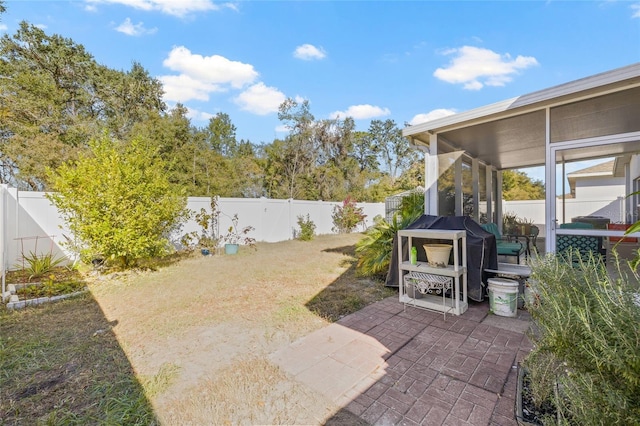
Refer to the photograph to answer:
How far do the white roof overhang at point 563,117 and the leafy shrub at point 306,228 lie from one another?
634 centimetres

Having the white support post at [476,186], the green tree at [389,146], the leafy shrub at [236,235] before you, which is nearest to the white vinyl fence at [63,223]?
the leafy shrub at [236,235]

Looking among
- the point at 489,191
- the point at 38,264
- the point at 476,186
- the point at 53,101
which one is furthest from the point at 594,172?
the point at 53,101

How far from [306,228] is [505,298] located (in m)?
8.26

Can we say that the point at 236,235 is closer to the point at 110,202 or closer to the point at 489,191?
the point at 110,202

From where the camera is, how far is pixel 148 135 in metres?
12.7

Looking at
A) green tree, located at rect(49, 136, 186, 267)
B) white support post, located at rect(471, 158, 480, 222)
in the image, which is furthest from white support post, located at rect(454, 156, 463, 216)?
green tree, located at rect(49, 136, 186, 267)

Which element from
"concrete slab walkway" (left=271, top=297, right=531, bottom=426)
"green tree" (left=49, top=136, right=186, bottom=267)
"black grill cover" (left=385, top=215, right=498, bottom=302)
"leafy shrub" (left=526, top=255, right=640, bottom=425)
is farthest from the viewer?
"green tree" (left=49, top=136, right=186, bottom=267)

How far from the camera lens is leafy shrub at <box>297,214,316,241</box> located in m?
10.9

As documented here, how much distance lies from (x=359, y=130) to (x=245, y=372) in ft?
73.0

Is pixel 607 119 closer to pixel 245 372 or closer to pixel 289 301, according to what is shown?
pixel 289 301

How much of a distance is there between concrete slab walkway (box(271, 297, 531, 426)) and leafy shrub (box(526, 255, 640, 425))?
65 cm

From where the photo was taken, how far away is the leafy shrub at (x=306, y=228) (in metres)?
10.9

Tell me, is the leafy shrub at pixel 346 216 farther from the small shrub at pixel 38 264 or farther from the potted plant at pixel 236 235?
the small shrub at pixel 38 264

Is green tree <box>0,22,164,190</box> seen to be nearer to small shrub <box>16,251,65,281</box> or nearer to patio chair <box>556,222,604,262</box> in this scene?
small shrub <box>16,251,65,281</box>
